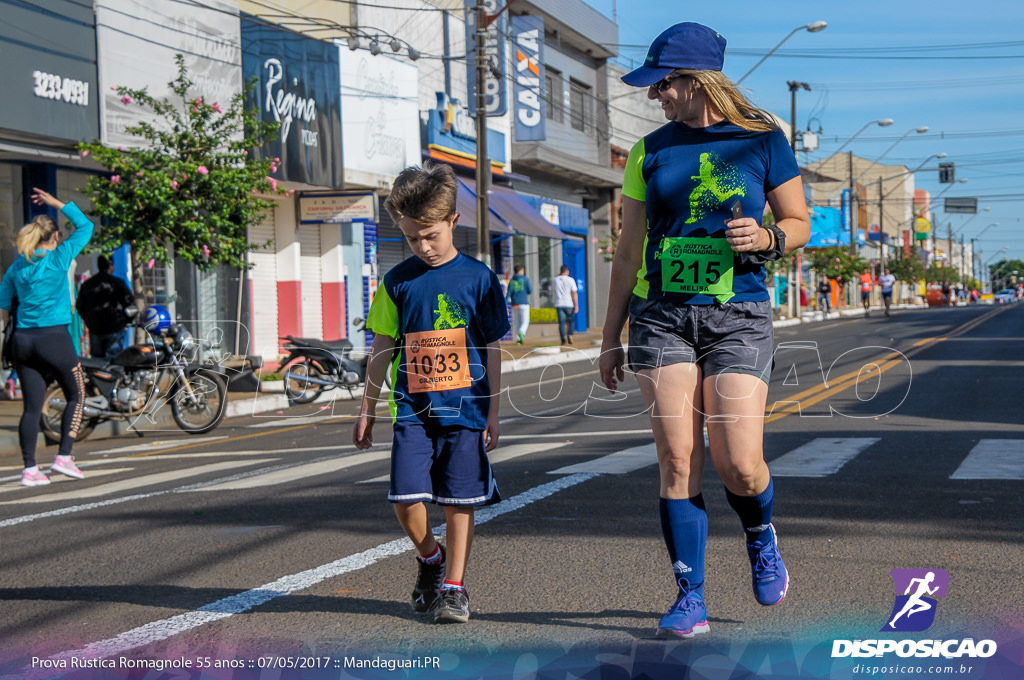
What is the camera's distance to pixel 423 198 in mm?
4262

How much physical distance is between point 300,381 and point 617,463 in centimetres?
858

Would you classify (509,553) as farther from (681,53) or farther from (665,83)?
(681,53)

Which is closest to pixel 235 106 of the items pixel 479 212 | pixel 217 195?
pixel 217 195

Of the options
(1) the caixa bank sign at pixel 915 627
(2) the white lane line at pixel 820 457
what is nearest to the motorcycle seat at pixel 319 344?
(2) the white lane line at pixel 820 457

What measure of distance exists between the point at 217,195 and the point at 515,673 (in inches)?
495

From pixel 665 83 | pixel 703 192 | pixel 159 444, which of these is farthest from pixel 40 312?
pixel 703 192

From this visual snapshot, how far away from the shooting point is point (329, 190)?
23.7 metres

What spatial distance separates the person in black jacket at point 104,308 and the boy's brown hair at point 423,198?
11.3m

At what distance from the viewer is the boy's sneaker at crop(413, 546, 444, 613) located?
4395mm

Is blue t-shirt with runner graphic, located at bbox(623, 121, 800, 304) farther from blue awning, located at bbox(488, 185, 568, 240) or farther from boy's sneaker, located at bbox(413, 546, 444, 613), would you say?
blue awning, located at bbox(488, 185, 568, 240)

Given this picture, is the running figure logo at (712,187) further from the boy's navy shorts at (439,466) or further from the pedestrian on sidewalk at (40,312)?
the pedestrian on sidewalk at (40,312)

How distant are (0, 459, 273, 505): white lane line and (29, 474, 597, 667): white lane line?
10.3 ft

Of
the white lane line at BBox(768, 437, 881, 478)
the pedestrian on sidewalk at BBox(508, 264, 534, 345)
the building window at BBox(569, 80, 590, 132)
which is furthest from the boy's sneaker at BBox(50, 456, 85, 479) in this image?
the building window at BBox(569, 80, 590, 132)

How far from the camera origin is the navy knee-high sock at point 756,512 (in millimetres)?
4035
